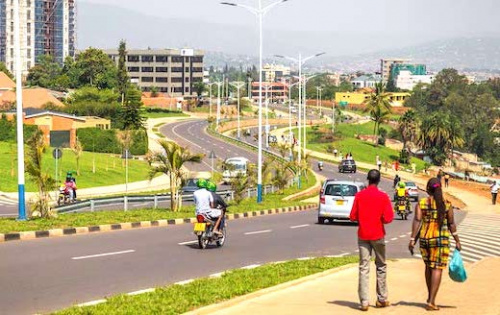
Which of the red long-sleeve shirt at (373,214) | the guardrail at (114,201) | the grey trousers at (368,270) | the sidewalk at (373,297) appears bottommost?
the guardrail at (114,201)

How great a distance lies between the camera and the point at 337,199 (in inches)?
1182

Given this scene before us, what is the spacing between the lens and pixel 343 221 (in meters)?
32.3

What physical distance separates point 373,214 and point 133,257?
25.6ft

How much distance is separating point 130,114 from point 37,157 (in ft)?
237

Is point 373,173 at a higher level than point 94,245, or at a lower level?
higher

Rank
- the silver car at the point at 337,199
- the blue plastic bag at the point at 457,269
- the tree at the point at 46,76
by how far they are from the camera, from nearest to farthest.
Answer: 1. the blue plastic bag at the point at 457,269
2. the silver car at the point at 337,199
3. the tree at the point at 46,76

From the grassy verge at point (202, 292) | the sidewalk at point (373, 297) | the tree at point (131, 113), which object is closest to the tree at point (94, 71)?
the tree at point (131, 113)

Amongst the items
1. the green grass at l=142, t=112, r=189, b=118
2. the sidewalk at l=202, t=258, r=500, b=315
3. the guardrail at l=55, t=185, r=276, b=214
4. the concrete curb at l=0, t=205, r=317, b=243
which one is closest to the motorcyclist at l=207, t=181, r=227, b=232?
the concrete curb at l=0, t=205, r=317, b=243

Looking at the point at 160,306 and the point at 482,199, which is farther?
the point at 482,199

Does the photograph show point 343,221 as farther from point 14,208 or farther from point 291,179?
point 291,179

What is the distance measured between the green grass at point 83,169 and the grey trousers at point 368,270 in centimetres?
3972

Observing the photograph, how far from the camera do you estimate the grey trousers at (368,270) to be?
11145 mm

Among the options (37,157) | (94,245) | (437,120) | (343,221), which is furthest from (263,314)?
(437,120)

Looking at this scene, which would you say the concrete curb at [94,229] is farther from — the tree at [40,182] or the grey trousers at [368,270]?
the grey trousers at [368,270]
